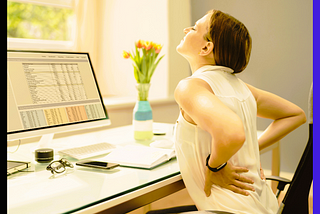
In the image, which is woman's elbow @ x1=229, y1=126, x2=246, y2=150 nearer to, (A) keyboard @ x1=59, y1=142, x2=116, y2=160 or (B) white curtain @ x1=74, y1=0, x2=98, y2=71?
(A) keyboard @ x1=59, y1=142, x2=116, y2=160

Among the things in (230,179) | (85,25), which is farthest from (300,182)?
(85,25)

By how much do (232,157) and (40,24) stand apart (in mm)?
2664

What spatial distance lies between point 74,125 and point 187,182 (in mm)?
641

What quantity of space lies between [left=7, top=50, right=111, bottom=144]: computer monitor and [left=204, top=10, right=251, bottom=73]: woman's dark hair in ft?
2.42

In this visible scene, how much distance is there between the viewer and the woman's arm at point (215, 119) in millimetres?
774

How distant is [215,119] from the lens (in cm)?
78

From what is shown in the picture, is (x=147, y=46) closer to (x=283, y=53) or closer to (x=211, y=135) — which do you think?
(x=211, y=135)

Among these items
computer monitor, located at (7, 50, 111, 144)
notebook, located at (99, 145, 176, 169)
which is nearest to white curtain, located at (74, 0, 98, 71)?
computer monitor, located at (7, 50, 111, 144)

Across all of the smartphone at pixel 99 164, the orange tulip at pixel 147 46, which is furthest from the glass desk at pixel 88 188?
the orange tulip at pixel 147 46

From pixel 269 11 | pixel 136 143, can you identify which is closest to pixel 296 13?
pixel 269 11

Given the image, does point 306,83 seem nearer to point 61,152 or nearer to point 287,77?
point 287,77

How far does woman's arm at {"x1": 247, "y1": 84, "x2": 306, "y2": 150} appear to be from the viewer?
3.75 ft

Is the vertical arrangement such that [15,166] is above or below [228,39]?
below

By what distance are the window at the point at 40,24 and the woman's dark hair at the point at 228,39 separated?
231 cm
